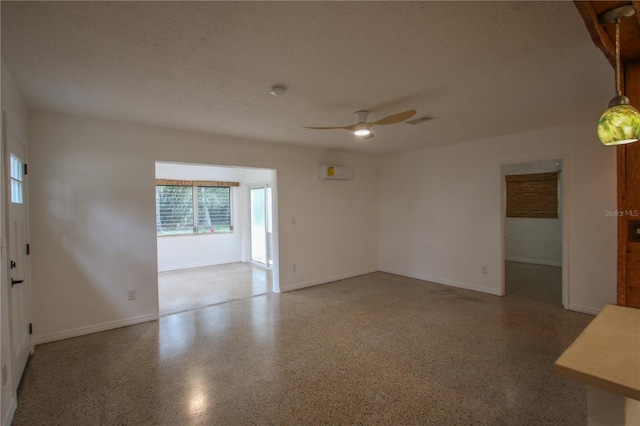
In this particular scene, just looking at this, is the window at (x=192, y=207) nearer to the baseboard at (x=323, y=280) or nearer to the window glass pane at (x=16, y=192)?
the baseboard at (x=323, y=280)

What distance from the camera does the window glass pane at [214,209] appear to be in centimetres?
722

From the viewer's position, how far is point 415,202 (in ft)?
18.4

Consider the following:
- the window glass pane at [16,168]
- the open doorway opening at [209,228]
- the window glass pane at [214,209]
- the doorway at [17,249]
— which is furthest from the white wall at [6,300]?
the window glass pane at [214,209]

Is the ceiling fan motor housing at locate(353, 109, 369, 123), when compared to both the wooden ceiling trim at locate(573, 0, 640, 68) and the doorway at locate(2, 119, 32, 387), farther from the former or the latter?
the doorway at locate(2, 119, 32, 387)

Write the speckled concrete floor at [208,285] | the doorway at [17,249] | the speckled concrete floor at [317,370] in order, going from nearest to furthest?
1. the speckled concrete floor at [317,370]
2. the doorway at [17,249]
3. the speckled concrete floor at [208,285]

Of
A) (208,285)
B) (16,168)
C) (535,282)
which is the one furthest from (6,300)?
(535,282)

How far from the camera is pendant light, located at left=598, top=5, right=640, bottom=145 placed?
1.35 metres

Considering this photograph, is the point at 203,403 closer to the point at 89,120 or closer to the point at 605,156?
the point at 89,120

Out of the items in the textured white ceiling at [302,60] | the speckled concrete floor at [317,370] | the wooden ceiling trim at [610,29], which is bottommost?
the speckled concrete floor at [317,370]

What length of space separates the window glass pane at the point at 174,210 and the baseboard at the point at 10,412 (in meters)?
4.84

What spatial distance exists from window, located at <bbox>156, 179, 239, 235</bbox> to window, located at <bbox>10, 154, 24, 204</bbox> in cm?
380

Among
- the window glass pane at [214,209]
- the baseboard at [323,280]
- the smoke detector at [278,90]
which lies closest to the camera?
the smoke detector at [278,90]

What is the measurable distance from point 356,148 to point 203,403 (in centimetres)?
433

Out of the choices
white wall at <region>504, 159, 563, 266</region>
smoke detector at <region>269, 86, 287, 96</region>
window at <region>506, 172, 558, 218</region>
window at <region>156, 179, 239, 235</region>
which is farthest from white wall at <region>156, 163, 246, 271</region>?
window at <region>506, 172, 558, 218</region>
